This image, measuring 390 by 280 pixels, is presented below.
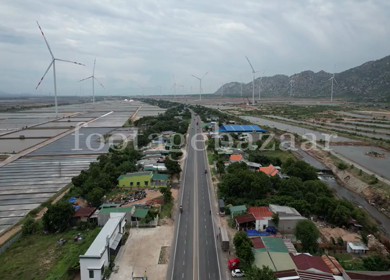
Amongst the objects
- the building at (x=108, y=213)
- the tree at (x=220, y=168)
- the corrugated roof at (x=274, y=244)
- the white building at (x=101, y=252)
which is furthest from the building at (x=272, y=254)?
the tree at (x=220, y=168)

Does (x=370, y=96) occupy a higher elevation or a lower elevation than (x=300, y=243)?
higher

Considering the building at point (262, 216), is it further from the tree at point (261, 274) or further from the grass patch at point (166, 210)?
the grass patch at point (166, 210)

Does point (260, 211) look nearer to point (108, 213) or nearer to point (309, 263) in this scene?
point (309, 263)

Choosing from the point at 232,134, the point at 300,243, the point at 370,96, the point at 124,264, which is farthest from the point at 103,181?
the point at 370,96

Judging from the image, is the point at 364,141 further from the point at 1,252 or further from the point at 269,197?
the point at 1,252

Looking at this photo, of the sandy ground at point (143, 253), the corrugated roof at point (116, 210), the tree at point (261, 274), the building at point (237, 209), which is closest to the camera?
the tree at point (261, 274)

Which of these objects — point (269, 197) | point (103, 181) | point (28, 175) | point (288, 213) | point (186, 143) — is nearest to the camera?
point (288, 213)

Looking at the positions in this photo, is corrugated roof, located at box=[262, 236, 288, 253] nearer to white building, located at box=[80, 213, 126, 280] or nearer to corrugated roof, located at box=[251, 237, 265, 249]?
corrugated roof, located at box=[251, 237, 265, 249]
